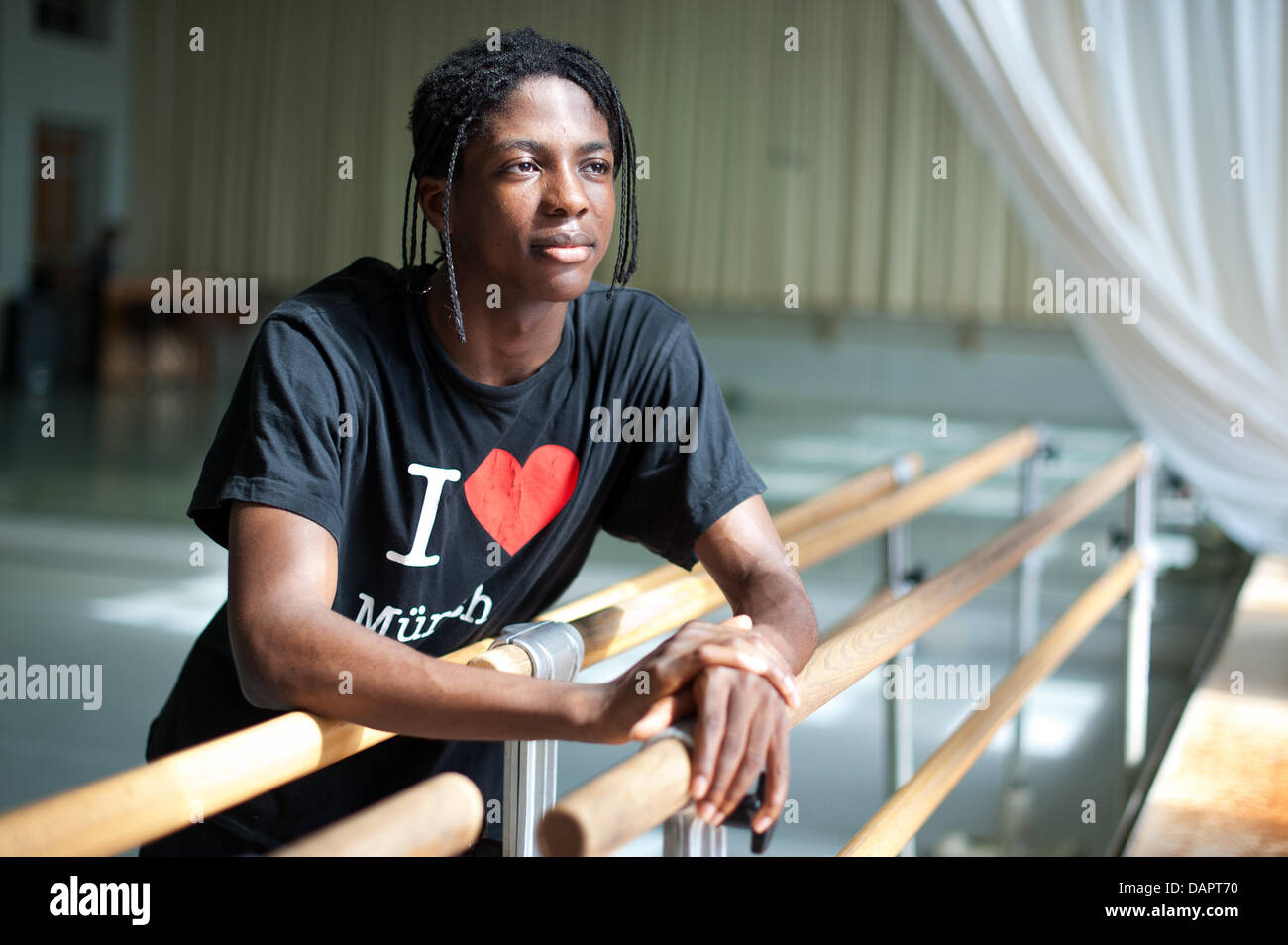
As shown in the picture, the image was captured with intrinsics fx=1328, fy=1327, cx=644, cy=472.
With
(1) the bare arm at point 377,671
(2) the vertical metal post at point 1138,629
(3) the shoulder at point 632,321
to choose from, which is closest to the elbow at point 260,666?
(1) the bare arm at point 377,671

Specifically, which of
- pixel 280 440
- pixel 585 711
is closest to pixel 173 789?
pixel 585 711

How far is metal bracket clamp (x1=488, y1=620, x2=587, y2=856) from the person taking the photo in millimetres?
903

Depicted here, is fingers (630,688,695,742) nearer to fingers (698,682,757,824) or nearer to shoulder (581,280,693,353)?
fingers (698,682,757,824)

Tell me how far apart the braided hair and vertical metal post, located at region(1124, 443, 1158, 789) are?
167 cm

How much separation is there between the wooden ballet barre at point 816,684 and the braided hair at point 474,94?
1.35 ft

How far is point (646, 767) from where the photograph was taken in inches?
26.4

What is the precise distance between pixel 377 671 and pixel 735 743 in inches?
9.7

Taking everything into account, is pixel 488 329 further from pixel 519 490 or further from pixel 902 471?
pixel 902 471

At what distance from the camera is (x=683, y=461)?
3.97 ft

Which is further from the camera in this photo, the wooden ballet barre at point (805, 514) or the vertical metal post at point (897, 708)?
the vertical metal post at point (897, 708)

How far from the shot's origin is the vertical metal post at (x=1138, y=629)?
243cm

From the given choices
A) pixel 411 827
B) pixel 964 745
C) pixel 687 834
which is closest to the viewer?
pixel 411 827

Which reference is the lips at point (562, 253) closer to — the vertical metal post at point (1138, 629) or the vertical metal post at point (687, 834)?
the vertical metal post at point (687, 834)

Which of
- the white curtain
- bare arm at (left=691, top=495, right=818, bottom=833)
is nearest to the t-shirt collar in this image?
bare arm at (left=691, top=495, right=818, bottom=833)
